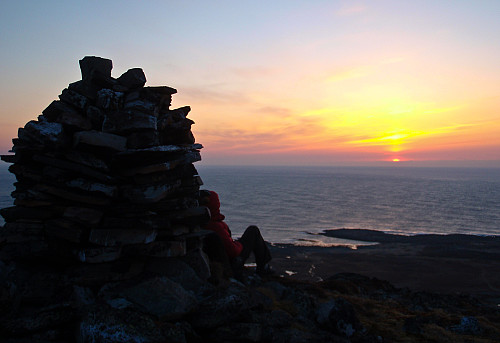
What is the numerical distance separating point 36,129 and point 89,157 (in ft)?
4.00

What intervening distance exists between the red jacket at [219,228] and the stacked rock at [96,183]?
1599 mm

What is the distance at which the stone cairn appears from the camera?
7.01 m

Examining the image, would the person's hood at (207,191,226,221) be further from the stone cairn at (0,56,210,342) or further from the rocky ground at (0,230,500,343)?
the stone cairn at (0,56,210,342)

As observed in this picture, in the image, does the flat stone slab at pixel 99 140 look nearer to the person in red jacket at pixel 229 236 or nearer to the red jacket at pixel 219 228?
the person in red jacket at pixel 229 236

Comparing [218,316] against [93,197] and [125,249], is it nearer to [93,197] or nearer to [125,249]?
[125,249]

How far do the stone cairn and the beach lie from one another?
76.5 ft

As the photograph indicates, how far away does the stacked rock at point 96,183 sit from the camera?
713 cm

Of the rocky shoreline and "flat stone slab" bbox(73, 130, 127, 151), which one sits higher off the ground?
"flat stone slab" bbox(73, 130, 127, 151)

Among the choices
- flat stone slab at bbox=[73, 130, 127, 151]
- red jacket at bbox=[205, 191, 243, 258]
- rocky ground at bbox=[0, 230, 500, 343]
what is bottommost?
rocky ground at bbox=[0, 230, 500, 343]

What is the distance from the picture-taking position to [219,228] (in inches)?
388

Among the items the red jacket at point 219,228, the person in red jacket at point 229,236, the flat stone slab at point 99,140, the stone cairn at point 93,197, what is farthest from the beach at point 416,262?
the flat stone slab at point 99,140

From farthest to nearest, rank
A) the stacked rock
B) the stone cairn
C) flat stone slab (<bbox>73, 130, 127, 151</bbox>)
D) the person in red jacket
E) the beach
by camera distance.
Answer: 1. the beach
2. the person in red jacket
3. flat stone slab (<bbox>73, 130, 127, 151</bbox>)
4. the stacked rock
5. the stone cairn

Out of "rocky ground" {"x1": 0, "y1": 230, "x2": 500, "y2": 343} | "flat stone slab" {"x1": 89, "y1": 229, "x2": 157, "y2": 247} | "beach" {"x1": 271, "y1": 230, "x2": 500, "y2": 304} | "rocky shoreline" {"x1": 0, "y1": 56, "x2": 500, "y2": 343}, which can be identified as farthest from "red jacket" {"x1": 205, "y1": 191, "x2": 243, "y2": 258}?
"beach" {"x1": 271, "y1": 230, "x2": 500, "y2": 304}

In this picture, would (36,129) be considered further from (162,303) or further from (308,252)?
(308,252)
